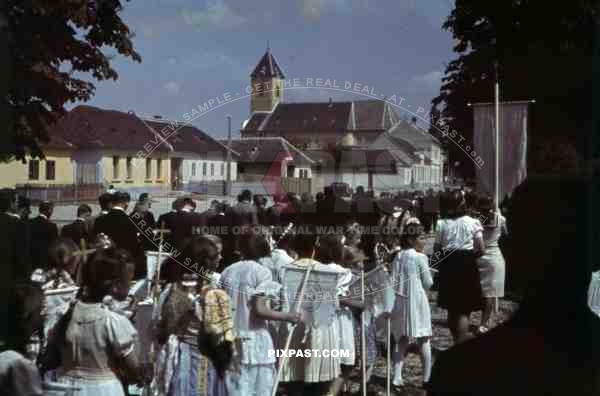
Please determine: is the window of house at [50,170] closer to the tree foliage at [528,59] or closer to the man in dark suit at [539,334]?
the tree foliage at [528,59]

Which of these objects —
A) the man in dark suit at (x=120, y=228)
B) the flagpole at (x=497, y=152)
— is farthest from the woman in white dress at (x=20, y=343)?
the flagpole at (x=497, y=152)

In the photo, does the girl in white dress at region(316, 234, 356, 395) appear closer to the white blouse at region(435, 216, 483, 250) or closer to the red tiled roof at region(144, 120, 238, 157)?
the white blouse at region(435, 216, 483, 250)

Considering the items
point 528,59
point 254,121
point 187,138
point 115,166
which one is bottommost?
point 115,166

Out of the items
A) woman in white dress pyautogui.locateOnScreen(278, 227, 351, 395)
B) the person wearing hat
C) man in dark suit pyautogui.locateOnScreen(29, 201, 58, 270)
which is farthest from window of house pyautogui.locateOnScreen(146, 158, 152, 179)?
woman in white dress pyautogui.locateOnScreen(278, 227, 351, 395)

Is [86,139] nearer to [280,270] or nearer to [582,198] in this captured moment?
[280,270]

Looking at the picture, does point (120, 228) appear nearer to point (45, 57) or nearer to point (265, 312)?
point (45, 57)

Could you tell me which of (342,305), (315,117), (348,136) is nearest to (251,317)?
(342,305)
